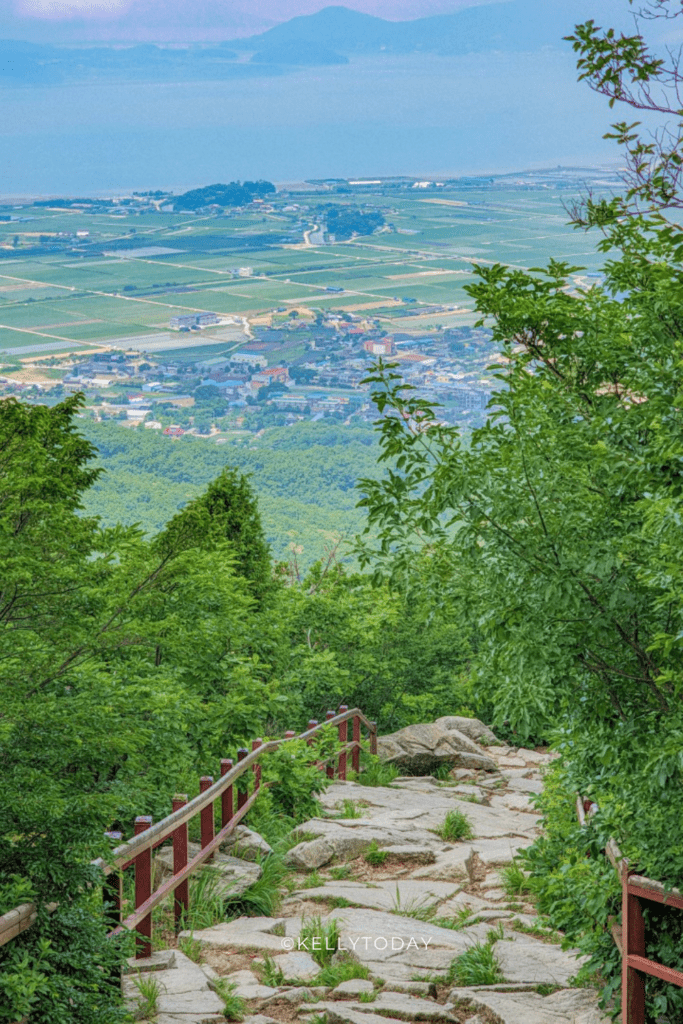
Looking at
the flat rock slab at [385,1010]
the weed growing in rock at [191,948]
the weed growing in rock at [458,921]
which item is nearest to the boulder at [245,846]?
the weed growing in rock at [458,921]

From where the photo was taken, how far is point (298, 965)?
6148 millimetres

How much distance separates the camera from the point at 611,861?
5.35 metres

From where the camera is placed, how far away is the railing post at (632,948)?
187 inches

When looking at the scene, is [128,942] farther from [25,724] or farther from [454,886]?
[454,886]

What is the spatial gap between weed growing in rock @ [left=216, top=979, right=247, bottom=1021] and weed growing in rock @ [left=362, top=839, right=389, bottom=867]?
309 cm

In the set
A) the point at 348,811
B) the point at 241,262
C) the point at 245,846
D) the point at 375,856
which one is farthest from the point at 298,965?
the point at 241,262

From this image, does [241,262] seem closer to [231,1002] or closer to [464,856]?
[464,856]

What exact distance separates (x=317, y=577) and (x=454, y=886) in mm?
9986

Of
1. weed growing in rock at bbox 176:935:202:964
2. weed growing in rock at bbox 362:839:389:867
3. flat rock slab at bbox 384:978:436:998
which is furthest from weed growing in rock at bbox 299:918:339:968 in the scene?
weed growing in rock at bbox 362:839:389:867

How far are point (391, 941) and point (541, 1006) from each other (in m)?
1.24

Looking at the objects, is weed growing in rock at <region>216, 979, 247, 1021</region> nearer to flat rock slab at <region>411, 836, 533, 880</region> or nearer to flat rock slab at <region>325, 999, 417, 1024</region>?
flat rock slab at <region>325, 999, 417, 1024</region>

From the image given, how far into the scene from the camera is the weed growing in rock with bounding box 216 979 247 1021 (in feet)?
17.5

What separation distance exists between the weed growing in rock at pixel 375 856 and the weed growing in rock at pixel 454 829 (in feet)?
3.69

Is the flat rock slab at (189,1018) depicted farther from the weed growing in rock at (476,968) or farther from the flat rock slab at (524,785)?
the flat rock slab at (524,785)
